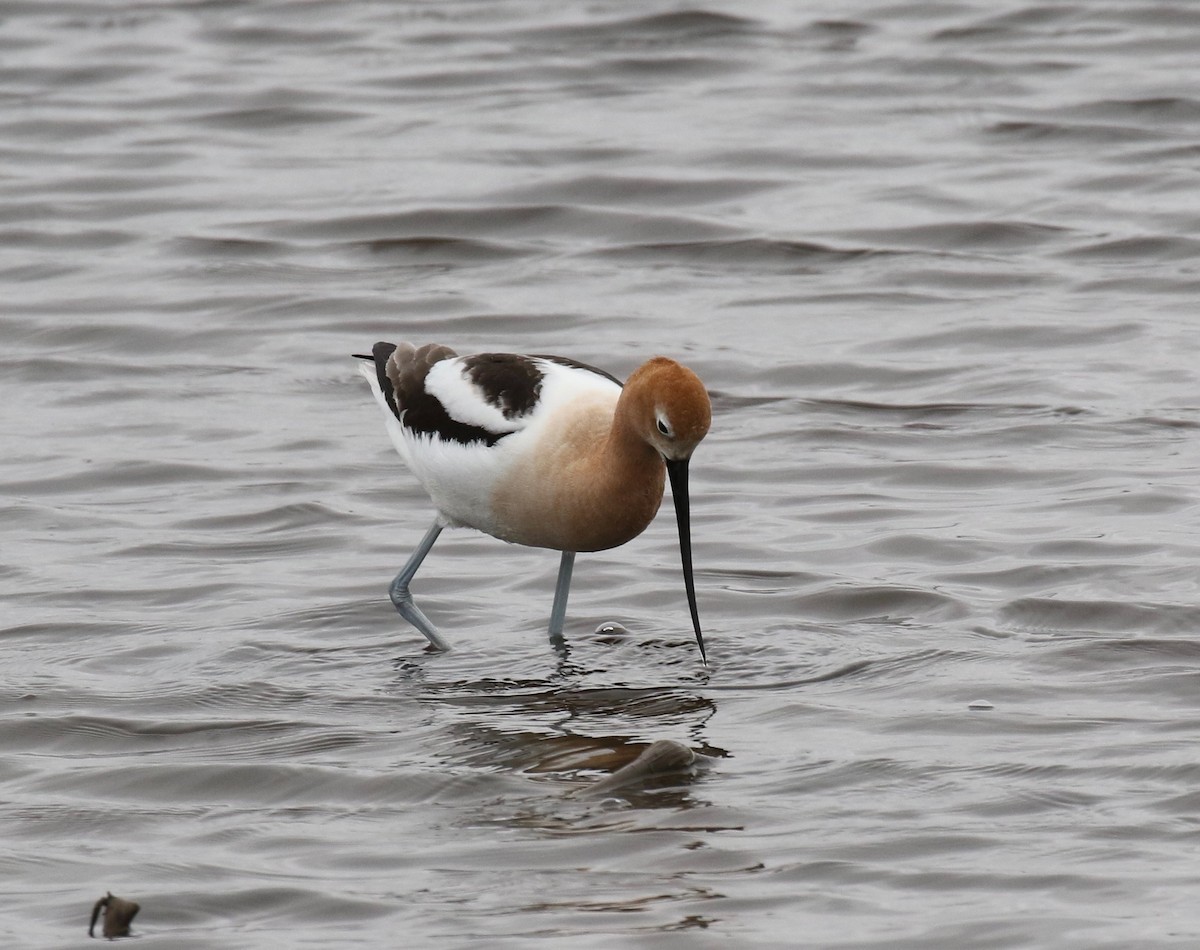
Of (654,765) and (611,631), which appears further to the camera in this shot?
(611,631)

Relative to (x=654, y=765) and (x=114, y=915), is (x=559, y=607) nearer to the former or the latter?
(x=654, y=765)

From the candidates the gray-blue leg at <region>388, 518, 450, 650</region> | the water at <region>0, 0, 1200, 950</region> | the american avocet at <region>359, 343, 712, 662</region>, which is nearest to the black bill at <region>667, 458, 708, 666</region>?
the american avocet at <region>359, 343, 712, 662</region>

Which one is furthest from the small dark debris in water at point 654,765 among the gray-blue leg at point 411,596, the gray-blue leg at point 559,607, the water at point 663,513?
the gray-blue leg at point 411,596

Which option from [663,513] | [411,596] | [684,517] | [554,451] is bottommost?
[663,513]

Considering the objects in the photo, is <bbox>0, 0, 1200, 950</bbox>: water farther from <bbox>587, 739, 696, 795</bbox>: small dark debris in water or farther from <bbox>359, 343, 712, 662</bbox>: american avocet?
<bbox>359, 343, 712, 662</bbox>: american avocet

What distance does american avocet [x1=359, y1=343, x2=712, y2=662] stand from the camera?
22.5 feet

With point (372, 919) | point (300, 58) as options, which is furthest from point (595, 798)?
point (300, 58)

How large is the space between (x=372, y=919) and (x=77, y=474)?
4.76 meters

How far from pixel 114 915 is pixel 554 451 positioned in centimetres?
253

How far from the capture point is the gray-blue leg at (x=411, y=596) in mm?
7445

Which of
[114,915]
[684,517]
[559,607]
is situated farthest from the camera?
[559,607]

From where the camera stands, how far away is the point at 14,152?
1570 cm

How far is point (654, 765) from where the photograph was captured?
6.06 metres

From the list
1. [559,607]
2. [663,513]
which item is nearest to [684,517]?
[559,607]
